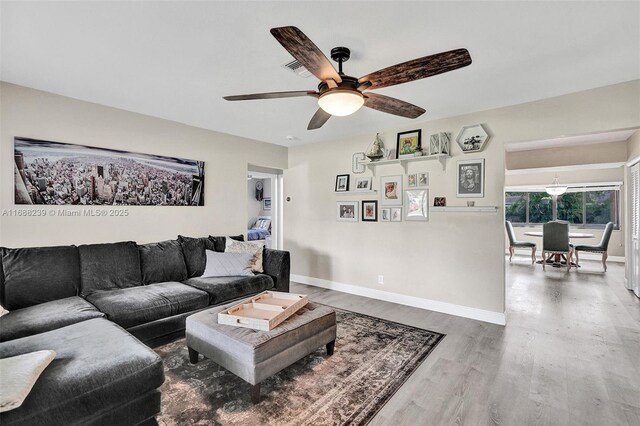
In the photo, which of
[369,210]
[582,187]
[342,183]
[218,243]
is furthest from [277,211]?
[582,187]

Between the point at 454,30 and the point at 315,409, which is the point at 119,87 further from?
the point at 315,409

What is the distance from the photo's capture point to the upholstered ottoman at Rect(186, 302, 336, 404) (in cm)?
196

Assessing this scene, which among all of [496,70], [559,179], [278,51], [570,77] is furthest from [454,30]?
[559,179]

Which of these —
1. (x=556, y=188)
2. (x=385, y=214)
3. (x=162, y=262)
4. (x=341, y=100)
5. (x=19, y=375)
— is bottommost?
(x=19, y=375)

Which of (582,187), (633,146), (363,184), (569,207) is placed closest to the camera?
(633,146)

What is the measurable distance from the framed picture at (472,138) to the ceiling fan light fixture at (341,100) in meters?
2.14

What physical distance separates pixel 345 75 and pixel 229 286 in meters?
2.45

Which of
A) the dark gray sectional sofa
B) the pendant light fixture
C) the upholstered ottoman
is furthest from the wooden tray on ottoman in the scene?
the pendant light fixture

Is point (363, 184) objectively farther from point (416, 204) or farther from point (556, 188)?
point (556, 188)

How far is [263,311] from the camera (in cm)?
242

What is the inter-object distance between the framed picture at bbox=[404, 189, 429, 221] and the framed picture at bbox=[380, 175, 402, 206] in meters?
0.11

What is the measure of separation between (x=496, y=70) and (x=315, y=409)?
9.79 ft

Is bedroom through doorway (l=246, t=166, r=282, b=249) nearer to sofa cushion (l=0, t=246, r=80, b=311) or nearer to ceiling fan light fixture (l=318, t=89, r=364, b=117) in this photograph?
sofa cushion (l=0, t=246, r=80, b=311)

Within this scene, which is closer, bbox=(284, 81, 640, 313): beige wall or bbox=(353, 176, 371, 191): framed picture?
bbox=(284, 81, 640, 313): beige wall
